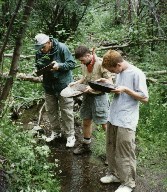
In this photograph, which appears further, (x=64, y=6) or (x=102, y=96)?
(x=64, y=6)

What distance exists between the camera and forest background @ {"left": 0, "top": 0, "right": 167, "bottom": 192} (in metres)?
4.34

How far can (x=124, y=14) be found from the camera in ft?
57.4

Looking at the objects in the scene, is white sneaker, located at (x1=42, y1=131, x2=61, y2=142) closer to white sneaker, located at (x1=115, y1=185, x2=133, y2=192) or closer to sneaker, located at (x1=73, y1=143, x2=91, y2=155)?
sneaker, located at (x1=73, y1=143, x2=91, y2=155)

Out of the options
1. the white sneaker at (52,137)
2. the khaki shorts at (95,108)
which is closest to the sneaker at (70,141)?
the white sneaker at (52,137)

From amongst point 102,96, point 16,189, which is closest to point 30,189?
point 16,189

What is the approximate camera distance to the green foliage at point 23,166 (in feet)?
14.7

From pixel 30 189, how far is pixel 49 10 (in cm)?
869

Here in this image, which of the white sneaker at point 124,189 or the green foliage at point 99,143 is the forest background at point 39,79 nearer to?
the green foliage at point 99,143

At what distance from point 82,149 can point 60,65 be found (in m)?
1.52

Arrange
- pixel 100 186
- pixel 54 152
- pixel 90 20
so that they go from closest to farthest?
pixel 100 186 → pixel 54 152 → pixel 90 20

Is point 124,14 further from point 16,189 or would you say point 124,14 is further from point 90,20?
point 16,189

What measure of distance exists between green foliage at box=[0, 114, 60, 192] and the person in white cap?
1.18 m

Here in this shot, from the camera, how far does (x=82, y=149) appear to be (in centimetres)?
620

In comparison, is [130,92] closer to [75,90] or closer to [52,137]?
[75,90]
